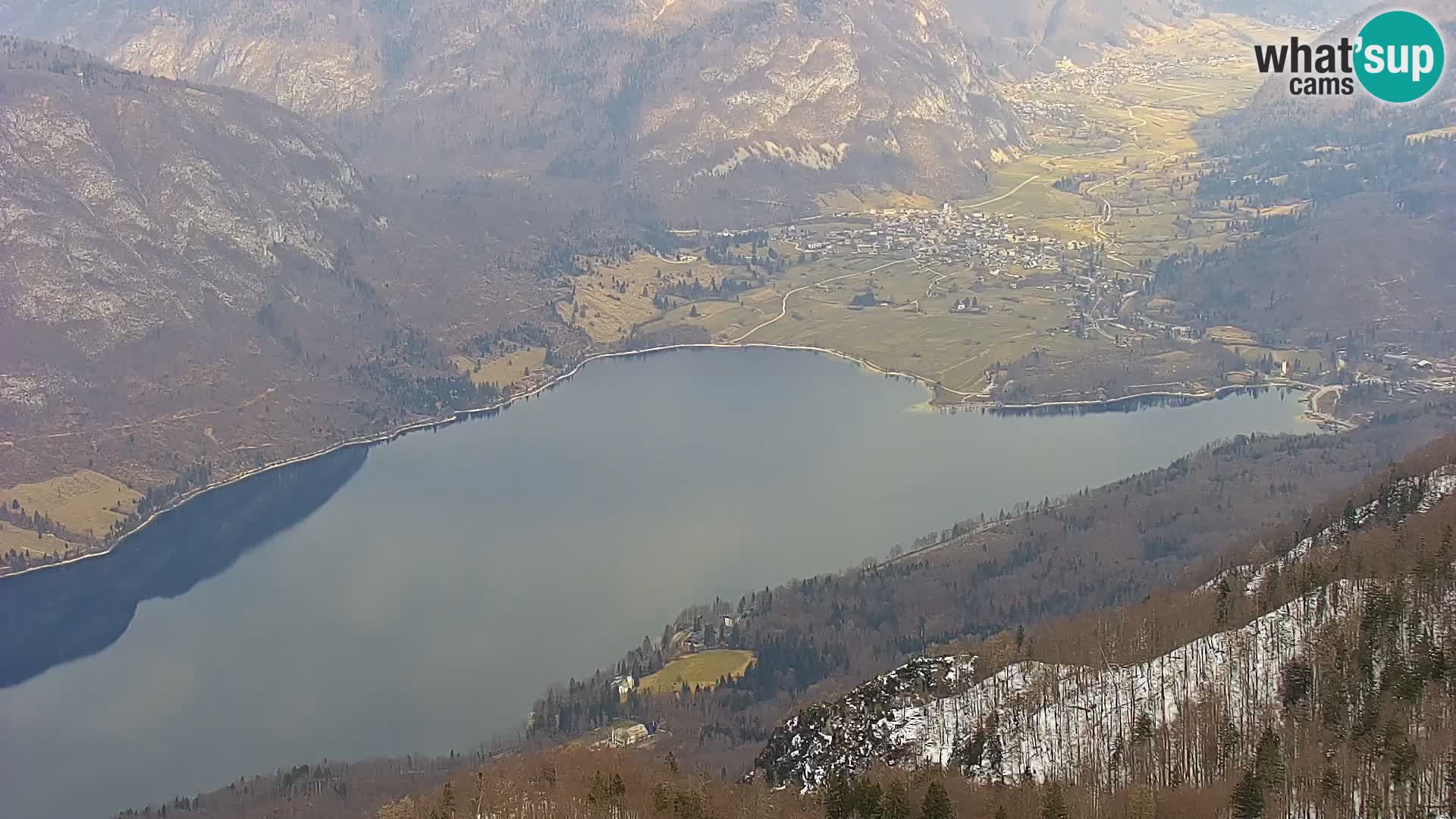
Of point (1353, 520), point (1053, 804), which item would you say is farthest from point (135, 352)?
point (1053, 804)

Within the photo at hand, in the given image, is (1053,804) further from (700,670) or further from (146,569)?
(146,569)

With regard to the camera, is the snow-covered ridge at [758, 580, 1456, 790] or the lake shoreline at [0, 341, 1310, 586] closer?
the snow-covered ridge at [758, 580, 1456, 790]

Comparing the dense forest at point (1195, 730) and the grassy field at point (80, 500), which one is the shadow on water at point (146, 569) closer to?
the grassy field at point (80, 500)

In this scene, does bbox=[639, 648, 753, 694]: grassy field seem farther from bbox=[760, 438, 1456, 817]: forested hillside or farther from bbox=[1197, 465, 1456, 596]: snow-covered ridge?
bbox=[1197, 465, 1456, 596]: snow-covered ridge

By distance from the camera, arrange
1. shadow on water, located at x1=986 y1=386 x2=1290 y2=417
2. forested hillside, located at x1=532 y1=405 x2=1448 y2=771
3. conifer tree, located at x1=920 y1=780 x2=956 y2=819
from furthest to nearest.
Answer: shadow on water, located at x1=986 y1=386 x2=1290 y2=417
forested hillside, located at x1=532 y1=405 x2=1448 y2=771
conifer tree, located at x1=920 y1=780 x2=956 y2=819

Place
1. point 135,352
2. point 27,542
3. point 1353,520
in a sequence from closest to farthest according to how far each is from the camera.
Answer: point 1353,520, point 27,542, point 135,352

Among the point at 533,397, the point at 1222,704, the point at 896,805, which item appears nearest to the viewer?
the point at 896,805

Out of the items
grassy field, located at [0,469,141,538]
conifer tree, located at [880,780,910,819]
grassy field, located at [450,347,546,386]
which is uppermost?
grassy field, located at [450,347,546,386]

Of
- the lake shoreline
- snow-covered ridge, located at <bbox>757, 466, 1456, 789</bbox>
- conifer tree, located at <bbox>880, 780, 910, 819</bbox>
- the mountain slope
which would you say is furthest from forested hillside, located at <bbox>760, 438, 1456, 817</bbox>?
the mountain slope
